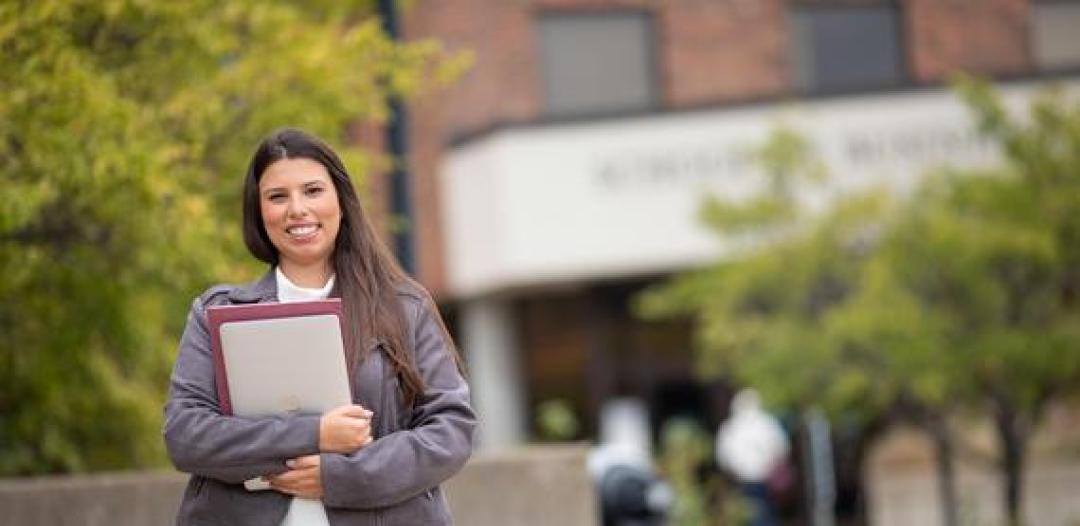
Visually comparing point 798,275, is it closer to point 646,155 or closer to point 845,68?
point 646,155

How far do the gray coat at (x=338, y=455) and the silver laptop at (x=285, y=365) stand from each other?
1.7 inches

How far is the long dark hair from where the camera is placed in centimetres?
Answer: 421

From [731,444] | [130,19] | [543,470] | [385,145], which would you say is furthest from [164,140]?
[385,145]

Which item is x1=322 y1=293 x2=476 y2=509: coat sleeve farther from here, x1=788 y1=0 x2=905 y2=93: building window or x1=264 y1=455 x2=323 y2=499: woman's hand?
x1=788 y1=0 x2=905 y2=93: building window

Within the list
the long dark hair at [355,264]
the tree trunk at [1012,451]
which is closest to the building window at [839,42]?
the tree trunk at [1012,451]

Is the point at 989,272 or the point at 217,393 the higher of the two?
the point at 217,393

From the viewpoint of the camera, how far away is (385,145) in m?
24.8

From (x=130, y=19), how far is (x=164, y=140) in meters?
0.51

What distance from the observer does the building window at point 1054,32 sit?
26.5 m

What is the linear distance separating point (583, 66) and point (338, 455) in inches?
Answer: 847

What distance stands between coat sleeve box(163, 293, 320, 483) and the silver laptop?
4cm

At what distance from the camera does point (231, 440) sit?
159 inches

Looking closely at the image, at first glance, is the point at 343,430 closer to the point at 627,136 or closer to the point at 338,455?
the point at 338,455

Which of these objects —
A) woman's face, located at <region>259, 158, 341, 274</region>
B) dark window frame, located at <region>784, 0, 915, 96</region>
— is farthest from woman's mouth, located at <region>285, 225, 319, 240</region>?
dark window frame, located at <region>784, 0, 915, 96</region>
